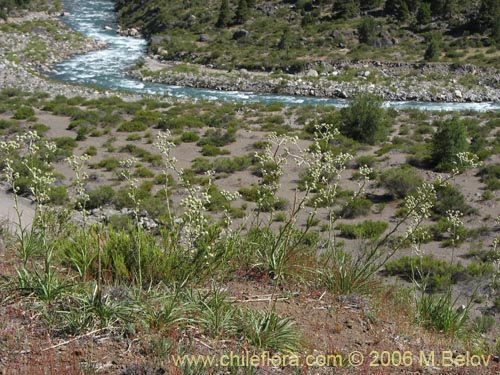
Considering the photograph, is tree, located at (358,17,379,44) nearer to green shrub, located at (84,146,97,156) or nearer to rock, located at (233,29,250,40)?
rock, located at (233,29,250,40)

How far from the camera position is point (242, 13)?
5709 cm

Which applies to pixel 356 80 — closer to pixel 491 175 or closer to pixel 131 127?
pixel 131 127

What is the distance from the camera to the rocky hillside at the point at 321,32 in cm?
4716

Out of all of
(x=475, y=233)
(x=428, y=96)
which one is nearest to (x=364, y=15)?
(x=428, y=96)

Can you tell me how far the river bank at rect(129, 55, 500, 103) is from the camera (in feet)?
130

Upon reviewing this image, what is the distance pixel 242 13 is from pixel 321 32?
910cm

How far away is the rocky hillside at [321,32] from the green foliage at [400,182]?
25.3 metres

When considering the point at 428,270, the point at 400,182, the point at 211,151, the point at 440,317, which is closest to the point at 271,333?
the point at 440,317

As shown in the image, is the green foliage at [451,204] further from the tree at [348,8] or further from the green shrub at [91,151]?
the tree at [348,8]

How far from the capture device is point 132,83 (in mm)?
42375

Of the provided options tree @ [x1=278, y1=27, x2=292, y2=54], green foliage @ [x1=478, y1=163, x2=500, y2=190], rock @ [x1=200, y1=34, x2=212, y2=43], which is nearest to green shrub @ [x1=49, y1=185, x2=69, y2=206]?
green foliage @ [x1=478, y1=163, x2=500, y2=190]

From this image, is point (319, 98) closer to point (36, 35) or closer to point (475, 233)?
point (475, 233)

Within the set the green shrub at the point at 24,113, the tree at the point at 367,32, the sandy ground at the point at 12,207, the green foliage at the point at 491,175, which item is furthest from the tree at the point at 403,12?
the sandy ground at the point at 12,207

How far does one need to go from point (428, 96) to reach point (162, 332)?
123 ft
